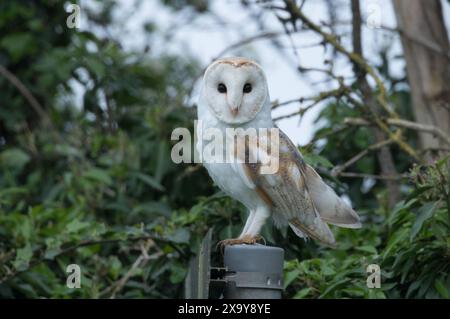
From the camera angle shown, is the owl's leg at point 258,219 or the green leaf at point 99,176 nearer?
the owl's leg at point 258,219

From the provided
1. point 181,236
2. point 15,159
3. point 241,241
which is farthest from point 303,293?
point 15,159

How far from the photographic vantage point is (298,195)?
402cm

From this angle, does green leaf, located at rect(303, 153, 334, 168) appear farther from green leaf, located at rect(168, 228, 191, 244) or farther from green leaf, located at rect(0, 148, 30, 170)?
green leaf, located at rect(0, 148, 30, 170)

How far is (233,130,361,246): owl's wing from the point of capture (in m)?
3.96

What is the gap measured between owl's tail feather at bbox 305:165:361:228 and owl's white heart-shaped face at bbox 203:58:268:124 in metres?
0.46

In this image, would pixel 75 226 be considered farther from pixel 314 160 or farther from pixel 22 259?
pixel 314 160

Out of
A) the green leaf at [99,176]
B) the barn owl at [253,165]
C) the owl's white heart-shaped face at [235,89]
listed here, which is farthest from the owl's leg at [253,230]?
the green leaf at [99,176]

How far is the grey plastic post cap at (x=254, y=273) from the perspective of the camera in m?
3.58

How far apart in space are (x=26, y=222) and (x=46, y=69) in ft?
7.83

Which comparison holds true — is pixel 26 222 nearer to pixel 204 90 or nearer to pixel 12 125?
pixel 204 90

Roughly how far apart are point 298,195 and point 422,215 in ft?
2.47

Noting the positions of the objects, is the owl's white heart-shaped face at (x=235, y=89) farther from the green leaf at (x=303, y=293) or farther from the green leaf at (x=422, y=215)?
the green leaf at (x=303, y=293)

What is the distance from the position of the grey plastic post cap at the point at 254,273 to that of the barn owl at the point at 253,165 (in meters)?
0.29

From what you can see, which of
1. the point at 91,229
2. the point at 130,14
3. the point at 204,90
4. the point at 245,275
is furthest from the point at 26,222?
the point at 130,14
